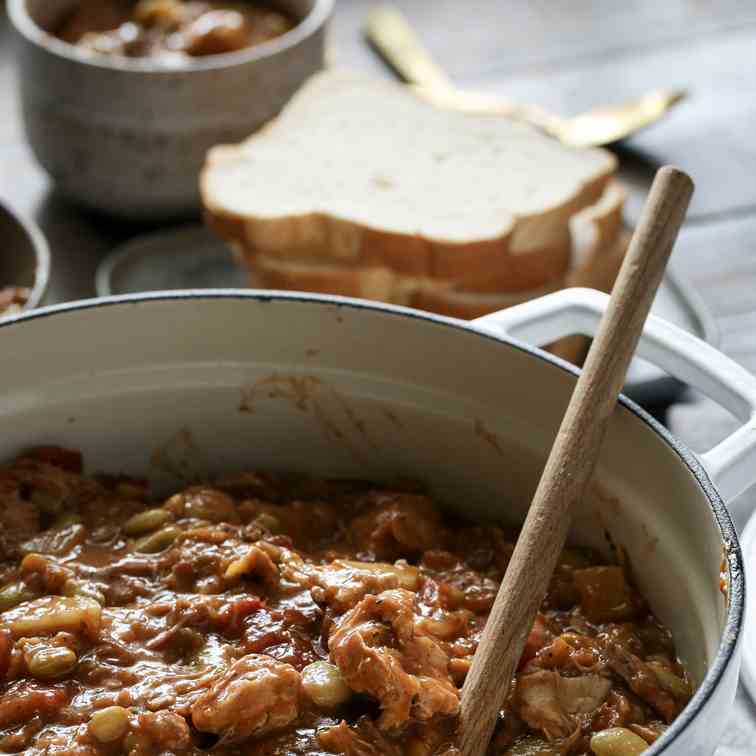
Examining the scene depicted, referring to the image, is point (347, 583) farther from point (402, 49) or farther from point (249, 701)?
point (402, 49)

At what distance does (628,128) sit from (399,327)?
1758mm

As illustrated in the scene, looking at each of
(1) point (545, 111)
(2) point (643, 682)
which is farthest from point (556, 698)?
(1) point (545, 111)

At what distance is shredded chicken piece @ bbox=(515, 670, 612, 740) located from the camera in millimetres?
1529

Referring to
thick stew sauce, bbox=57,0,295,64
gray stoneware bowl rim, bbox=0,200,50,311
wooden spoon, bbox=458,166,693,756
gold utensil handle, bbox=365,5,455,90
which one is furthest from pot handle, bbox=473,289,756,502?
gold utensil handle, bbox=365,5,455,90

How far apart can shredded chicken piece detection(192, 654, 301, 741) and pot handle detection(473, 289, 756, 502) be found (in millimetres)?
539

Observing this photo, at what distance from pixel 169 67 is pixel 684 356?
62.1 inches

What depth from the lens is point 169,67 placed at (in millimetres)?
2854

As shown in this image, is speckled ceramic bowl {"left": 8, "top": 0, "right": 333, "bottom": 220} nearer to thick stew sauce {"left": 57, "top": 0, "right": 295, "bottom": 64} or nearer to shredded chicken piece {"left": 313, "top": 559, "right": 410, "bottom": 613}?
thick stew sauce {"left": 57, "top": 0, "right": 295, "bottom": 64}

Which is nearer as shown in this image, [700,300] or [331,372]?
[331,372]

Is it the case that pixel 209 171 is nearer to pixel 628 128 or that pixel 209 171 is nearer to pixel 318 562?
pixel 628 128

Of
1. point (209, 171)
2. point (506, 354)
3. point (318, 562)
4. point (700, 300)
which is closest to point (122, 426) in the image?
point (318, 562)

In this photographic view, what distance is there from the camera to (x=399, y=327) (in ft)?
5.92

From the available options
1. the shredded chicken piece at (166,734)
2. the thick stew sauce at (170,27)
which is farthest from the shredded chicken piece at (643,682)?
the thick stew sauce at (170,27)

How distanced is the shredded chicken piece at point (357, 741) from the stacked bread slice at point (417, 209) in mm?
1360
